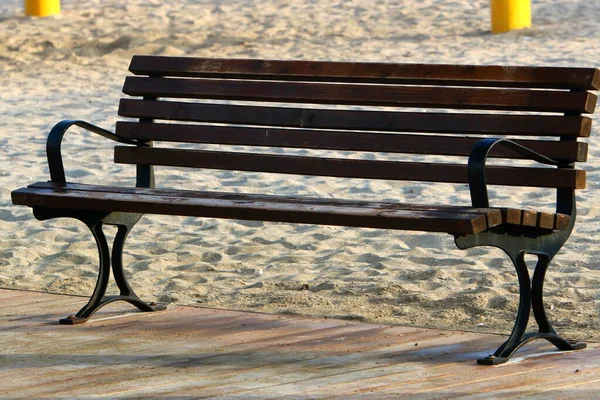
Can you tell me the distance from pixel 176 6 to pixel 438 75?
1318 cm

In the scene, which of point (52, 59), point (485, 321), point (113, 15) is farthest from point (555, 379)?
point (113, 15)

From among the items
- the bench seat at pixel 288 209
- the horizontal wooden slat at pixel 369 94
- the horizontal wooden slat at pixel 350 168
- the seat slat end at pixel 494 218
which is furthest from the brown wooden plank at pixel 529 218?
the horizontal wooden slat at pixel 369 94

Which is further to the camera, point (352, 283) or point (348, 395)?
point (352, 283)

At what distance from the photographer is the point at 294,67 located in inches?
174

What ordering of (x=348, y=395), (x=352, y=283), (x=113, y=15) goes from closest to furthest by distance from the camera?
(x=348, y=395) → (x=352, y=283) → (x=113, y=15)

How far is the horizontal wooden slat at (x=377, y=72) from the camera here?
391cm

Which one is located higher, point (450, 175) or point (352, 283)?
point (450, 175)

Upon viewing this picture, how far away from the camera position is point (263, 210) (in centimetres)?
361

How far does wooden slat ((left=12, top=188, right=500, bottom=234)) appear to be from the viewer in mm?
3359

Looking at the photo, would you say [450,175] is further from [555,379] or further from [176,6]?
[176,6]

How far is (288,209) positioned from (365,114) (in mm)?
837

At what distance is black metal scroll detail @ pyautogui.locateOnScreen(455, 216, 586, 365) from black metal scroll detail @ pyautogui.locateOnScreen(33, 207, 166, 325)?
4.91ft

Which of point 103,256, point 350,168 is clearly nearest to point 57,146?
point 103,256

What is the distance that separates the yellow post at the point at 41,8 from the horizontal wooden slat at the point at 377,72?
12478 millimetres
